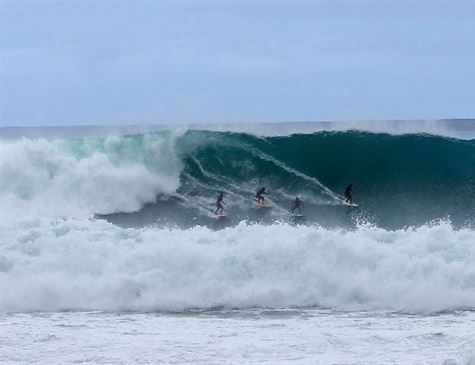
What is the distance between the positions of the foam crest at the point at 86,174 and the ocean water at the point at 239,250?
39 millimetres

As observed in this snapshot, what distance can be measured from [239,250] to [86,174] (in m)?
6.73

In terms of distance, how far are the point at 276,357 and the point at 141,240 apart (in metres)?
5.95

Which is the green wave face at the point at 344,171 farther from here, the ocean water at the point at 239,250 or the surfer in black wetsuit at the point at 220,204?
the surfer in black wetsuit at the point at 220,204

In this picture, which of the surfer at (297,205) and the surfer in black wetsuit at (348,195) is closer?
the surfer at (297,205)

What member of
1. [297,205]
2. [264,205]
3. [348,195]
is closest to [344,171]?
[348,195]

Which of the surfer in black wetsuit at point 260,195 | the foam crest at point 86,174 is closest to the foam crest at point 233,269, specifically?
the foam crest at point 86,174

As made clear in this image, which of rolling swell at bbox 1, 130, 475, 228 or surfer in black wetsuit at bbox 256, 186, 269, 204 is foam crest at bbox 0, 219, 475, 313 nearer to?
rolling swell at bbox 1, 130, 475, 228

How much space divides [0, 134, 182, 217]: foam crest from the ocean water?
4cm

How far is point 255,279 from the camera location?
44.6 ft

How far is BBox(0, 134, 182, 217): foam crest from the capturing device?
19125 millimetres

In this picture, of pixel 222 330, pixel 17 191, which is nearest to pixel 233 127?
pixel 17 191

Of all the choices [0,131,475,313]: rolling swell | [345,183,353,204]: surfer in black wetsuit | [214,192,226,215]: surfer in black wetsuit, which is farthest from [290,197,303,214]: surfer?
[214,192,226,215]: surfer in black wetsuit

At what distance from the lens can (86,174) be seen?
65.6 feet

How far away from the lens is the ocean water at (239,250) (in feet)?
33.8
